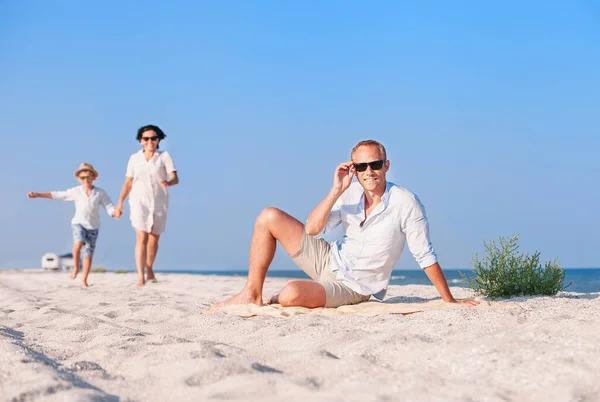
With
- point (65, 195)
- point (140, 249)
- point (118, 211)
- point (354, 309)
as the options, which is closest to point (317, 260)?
point (354, 309)

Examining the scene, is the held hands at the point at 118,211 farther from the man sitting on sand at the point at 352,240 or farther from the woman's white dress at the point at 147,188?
the man sitting on sand at the point at 352,240

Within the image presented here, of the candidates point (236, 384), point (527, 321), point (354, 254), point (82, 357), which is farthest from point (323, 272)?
point (236, 384)

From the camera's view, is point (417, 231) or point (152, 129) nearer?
point (417, 231)

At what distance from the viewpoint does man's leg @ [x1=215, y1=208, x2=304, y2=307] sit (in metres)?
5.45

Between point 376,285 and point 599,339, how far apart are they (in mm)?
2099

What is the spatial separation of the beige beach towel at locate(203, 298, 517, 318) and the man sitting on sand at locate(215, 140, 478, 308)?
109 mm

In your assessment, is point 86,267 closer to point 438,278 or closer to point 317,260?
point 317,260

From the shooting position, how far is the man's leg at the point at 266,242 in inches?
215

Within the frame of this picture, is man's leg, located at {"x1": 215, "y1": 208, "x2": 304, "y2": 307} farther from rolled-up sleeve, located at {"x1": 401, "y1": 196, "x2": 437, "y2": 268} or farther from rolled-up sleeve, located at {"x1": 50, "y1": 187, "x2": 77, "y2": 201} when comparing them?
rolled-up sleeve, located at {"x1": 50, "y1": 187, "x2": 77, "y2": 201}

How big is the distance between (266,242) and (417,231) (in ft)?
4.21

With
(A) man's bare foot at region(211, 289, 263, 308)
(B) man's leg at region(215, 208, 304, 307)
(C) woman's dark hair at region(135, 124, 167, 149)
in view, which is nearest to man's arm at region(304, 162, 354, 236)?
(B) man's leg at region(215, 208, 304, 307)

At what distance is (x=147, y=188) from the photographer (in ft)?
33.8

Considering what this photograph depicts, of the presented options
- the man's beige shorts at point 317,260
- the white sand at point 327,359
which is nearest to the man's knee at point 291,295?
the man's beige shorts at point 317,260

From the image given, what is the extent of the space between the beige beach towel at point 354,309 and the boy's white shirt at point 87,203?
21.6 ft
